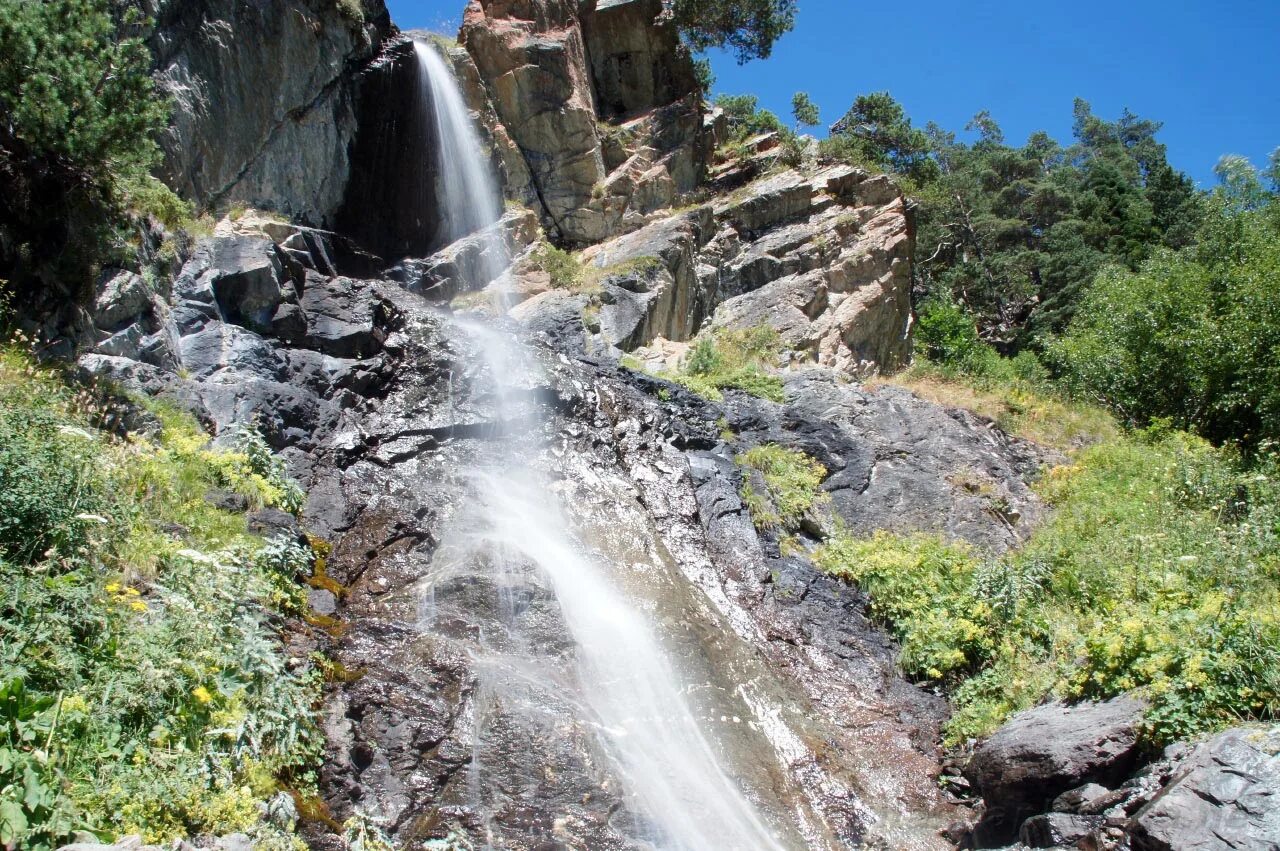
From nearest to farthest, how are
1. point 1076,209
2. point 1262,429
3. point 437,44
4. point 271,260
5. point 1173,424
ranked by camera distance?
point 271,260
point 1262,429
point 1173,424
point 437,44
point 1076,209

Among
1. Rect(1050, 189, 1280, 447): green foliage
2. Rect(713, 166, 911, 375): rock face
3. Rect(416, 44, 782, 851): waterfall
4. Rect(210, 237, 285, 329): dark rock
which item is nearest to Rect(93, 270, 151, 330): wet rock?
Rect(210, 237, 285, 329): dark rock

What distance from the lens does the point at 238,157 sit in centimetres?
1502

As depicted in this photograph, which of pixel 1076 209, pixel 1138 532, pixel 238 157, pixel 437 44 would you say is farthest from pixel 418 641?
pixel 1076 209

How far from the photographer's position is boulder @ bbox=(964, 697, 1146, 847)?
21.8ft

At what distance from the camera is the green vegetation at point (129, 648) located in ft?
15.0

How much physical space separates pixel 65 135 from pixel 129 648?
6.28 meters

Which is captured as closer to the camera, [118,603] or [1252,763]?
[1252,763]

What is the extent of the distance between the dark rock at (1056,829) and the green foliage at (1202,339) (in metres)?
10.7

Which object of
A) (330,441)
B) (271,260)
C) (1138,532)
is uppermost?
(271,260)

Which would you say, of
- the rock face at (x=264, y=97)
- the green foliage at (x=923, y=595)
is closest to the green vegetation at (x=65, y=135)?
the rock face at (x=264, y=97)

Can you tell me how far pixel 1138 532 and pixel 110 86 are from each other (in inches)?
516

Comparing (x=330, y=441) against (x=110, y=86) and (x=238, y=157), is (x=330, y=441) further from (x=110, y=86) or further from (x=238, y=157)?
(x=238, y=157)

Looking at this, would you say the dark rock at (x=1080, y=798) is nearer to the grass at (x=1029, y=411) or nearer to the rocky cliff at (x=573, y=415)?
the rocky cliff at (x=573, y=415)

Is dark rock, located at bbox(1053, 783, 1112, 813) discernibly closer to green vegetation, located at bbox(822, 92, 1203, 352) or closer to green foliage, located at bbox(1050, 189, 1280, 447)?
green foliage, located at bbox(1050, 189, 1280, 447)
